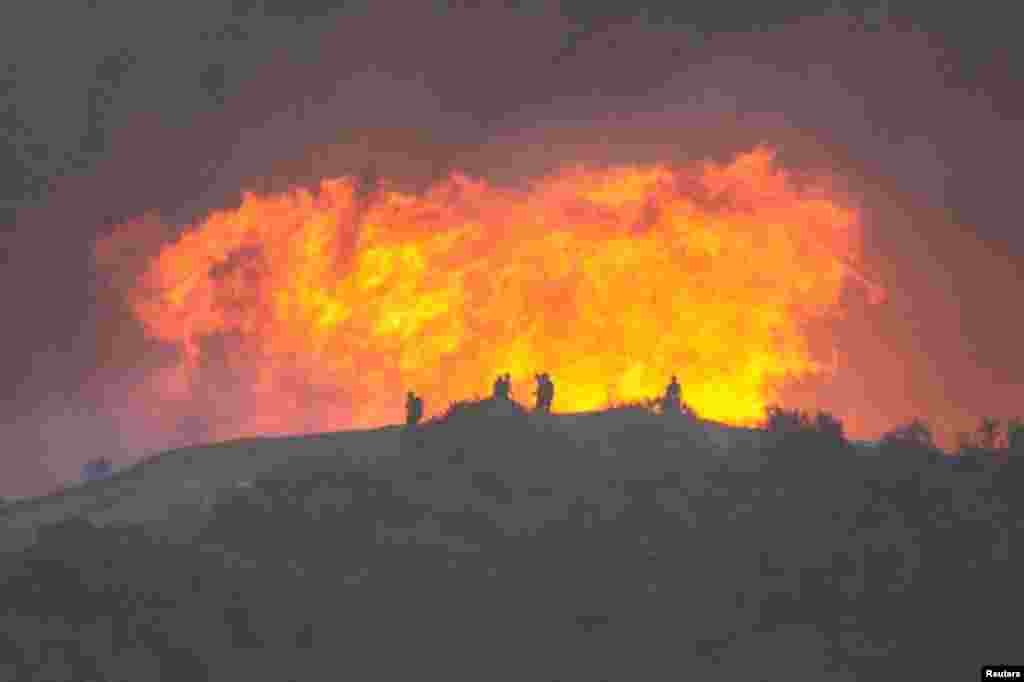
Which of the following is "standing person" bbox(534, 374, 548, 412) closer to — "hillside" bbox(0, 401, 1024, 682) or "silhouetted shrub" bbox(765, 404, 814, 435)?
"hillside" bbox(0, 401, 1024, 682)

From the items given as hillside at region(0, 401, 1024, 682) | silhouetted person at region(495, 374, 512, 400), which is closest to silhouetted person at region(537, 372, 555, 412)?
silhouetted person at region(495, 374, 512, 400)

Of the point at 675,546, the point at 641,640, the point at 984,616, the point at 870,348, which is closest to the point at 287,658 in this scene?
the point at 641,640

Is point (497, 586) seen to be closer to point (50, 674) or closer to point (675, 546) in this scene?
point (675, 546)

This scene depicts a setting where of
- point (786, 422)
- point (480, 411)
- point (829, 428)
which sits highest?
point (480, 411)

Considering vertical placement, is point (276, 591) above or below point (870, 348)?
below

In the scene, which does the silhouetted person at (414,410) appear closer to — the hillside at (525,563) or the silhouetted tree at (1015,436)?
the hillside at (525,563)

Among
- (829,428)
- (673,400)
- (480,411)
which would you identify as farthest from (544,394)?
(829,428)

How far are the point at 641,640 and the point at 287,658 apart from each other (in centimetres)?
1026

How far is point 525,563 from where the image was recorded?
53.9m

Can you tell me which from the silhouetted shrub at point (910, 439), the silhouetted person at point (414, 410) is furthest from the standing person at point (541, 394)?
the silhouetted shrub at point (910, 439)

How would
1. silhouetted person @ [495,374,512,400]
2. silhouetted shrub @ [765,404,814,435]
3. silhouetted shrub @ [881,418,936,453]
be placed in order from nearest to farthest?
silhouetted shrub @ [881,418,936,453] → silhouetted shrub @ [765,404,814,435] → silhouetted person @ [495,374,512,400]

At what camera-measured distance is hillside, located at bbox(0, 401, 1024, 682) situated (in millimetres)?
48375

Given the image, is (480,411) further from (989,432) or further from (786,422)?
(989,432)

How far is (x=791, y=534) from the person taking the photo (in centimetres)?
5512
